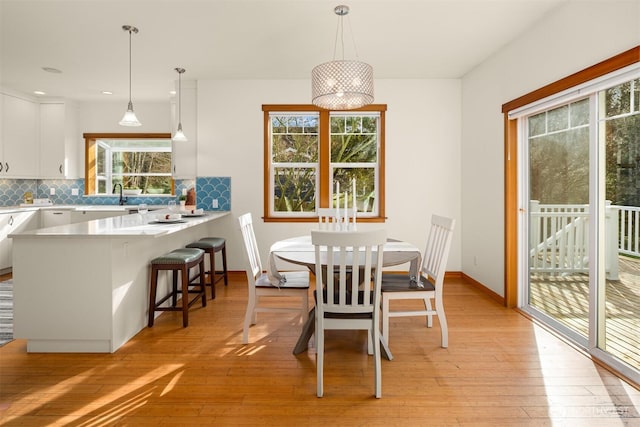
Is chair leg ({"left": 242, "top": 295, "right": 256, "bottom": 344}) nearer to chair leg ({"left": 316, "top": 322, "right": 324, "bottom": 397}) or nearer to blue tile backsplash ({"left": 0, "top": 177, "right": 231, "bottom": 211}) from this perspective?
chair leg ({"left": 316, "top": 322, "right": 324, "bottom": 397})

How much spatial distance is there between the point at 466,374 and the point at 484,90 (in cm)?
321

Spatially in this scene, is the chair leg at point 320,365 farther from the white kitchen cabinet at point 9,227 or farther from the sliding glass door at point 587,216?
the white kitchen cabinet at point 9,227

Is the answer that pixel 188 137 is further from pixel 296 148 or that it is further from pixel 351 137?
pixel 351 137

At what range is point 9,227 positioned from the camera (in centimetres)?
495

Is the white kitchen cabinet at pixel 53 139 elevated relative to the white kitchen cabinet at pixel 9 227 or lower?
elevated

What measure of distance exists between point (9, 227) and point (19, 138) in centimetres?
141

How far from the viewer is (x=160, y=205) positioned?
6.10 metres

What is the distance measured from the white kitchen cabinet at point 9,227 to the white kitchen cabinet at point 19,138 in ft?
2.28

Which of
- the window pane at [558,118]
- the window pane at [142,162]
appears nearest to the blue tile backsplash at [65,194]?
the window pane at [142,162]

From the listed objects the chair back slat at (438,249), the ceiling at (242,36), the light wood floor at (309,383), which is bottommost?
the light wood floor at (309,383)

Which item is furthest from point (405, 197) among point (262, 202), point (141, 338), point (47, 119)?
point (47, 119)

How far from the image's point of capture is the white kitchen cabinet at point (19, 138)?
17.3 ft

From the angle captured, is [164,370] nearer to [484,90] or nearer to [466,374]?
[466,374]

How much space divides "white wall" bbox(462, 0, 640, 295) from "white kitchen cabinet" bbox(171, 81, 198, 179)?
3512 millimetres
